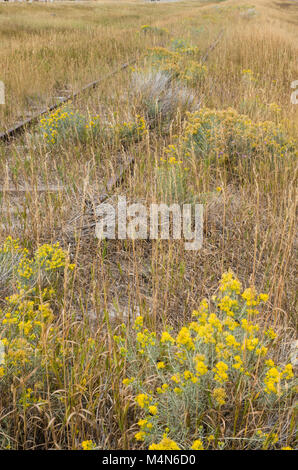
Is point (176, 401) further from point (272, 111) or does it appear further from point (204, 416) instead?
point (272, 111)

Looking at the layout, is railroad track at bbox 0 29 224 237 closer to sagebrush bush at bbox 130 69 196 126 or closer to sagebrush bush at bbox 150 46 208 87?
sagebrush bush at bbox 130 69 196 126

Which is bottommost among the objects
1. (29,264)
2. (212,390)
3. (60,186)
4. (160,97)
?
(212,390)

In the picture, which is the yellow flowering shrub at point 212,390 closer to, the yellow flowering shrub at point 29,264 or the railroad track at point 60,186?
the yellow flowering shrub at point 29,264

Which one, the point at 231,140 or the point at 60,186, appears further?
the point at 231,140

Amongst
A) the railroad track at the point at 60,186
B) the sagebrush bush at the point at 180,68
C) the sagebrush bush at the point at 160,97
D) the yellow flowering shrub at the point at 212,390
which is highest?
the sagebrush bush at the point at 180,68

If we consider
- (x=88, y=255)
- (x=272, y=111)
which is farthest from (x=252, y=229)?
(x=272, y=111)

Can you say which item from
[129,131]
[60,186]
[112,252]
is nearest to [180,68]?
[129,131]

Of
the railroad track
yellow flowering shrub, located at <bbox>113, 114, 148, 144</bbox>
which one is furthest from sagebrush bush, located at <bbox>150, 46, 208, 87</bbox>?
yellow flowering shrub, located at <bbox>113, 114, 148, 144</bbox>

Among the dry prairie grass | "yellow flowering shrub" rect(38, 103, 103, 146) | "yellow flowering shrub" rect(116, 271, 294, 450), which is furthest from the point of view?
"yellow flowering shrub" rect(38, 103, 103, 146)

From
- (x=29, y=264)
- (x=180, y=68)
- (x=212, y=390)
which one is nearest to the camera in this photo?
(x=212, y=390)

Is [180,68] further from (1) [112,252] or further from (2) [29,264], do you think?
(2) [29,264]

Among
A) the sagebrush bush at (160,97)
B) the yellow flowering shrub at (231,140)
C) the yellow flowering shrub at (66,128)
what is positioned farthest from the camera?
the sagebrush bush at (160,97)

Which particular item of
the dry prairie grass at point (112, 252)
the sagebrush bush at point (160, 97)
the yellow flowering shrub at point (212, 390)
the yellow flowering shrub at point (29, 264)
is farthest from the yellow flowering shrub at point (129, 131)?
the yellow flowering shrub at point (212, 390)

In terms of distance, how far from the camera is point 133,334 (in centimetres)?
226
